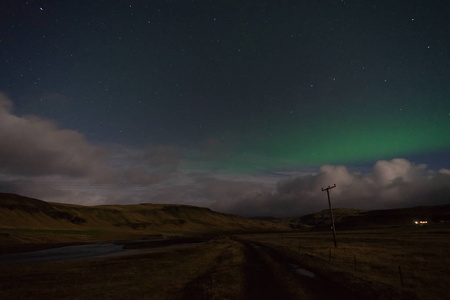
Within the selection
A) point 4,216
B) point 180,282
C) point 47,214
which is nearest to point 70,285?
point 180,282

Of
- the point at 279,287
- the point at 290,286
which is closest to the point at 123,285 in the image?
the point at 279,287

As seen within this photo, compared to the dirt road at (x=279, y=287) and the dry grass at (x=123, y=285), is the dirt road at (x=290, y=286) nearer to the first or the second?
the dirt road at (x=279, y=287)

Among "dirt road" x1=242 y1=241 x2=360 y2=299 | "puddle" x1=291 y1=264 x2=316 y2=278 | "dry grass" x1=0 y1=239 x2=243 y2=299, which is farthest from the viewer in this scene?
"puddle" x1=291 y1=264 x2=316 y2=278

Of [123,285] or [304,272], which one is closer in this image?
[123,285]

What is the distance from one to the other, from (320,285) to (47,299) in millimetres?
18727

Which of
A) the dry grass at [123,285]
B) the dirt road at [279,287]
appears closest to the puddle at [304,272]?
the dirt road at [279,287]

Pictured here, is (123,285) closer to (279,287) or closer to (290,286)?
(279,287)

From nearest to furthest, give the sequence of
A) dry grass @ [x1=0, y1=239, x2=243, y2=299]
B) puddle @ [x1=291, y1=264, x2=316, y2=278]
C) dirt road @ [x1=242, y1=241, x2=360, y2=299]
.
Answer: dirt road @ [x1=242, y1=241, x2=360, y2=299], dry grass @ [x1=0, y1=239, x2=243, y2=299], puddle @ [x1=291, y1=264, x2=316, y2=278]

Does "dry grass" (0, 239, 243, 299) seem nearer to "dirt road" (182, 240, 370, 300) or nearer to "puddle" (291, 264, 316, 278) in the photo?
"dirt road" (182, 240, 370, 300)

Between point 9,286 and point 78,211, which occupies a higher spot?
point 78,211

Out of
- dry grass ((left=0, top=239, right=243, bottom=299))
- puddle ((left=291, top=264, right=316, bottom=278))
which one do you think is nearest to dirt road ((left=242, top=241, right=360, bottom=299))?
puddle ((left=291, top=264, right=316, bottom=278))

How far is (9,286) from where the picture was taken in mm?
22250

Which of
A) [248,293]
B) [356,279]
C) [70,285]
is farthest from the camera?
[70,285]

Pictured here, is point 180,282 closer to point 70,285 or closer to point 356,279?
point 70,285
